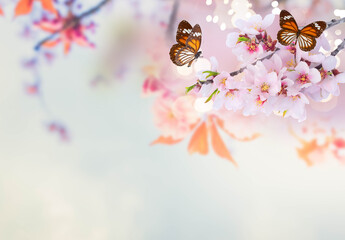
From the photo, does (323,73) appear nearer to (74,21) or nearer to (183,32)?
(183,32)

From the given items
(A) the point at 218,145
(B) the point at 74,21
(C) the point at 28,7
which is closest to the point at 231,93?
(A) the point at 218,145

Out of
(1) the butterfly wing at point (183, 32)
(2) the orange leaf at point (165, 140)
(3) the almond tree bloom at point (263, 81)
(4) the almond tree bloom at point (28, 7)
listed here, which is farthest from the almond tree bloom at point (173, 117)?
(3) the almond tree bloom at point (263, 81)

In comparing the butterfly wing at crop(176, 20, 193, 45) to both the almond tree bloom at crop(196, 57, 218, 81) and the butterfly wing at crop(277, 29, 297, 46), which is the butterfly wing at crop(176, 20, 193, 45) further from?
the butterfly wing at crop(277, 29, 297, 46)

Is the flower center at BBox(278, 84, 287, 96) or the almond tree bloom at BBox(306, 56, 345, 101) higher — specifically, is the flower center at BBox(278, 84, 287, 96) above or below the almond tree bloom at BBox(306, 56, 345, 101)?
above

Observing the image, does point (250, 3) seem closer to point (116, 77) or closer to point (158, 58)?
point (158, 58)

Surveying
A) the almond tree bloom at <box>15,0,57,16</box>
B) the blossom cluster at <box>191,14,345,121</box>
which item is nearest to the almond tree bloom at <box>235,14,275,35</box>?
the blossom cluster at <box>191,14,345,121</box>

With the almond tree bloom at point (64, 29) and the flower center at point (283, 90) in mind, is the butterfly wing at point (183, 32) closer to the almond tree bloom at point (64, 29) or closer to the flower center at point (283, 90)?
the flower center at point (283, 90)

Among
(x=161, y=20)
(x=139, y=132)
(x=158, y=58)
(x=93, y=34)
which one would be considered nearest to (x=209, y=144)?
(x=139, y=132)

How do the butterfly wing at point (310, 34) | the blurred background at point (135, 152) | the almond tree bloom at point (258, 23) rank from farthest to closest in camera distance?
the blurred background at point (135, 152) → the almond tree bloom at point (258, 23) → the butterfly wing at point (310, 34)

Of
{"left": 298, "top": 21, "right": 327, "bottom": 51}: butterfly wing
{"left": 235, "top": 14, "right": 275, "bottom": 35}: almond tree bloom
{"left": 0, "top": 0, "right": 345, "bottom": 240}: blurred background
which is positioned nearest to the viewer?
{"left": 298, "top": 21, "right": 327, "bottom": 51}: butterfly wing
